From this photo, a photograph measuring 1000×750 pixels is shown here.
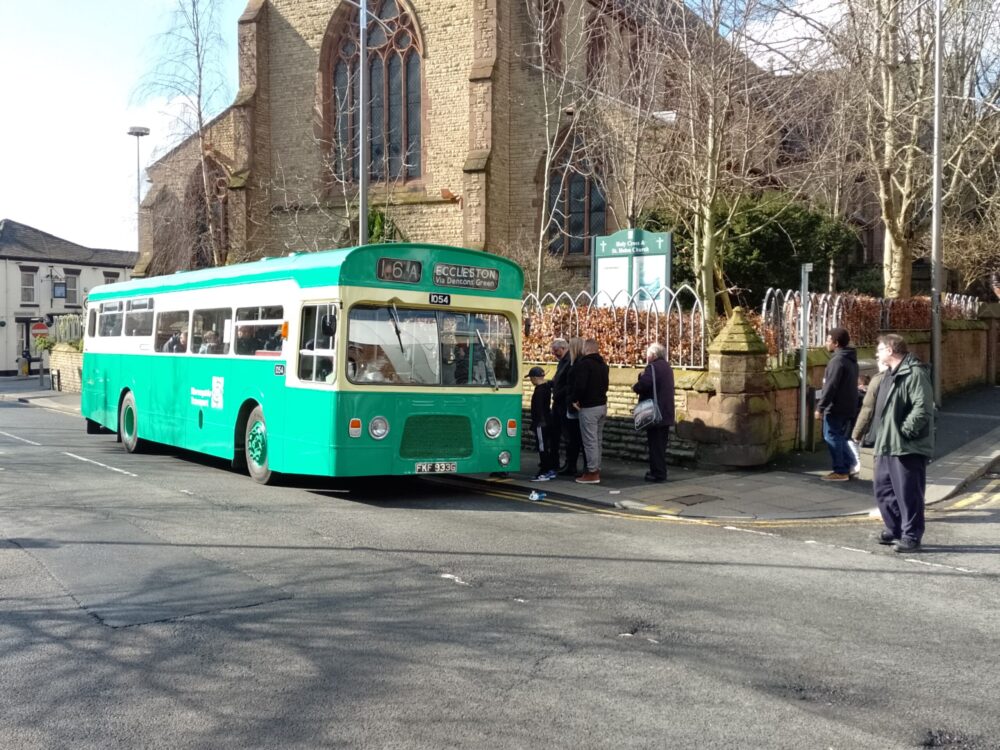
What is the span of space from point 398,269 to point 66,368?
2884cm

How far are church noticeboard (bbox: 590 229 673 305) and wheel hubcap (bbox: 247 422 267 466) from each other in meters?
6.16

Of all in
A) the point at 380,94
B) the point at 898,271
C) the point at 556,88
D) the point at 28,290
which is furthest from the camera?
the point at 28,290

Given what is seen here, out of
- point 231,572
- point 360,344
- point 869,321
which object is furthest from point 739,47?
point 231,572

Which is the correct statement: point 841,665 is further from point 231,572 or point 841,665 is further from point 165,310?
point 165,310

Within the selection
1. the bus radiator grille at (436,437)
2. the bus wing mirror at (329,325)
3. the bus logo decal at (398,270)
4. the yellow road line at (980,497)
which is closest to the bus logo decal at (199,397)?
the bus wing mirror at (329,325)

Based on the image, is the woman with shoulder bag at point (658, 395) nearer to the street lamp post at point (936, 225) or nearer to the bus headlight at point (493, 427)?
the bus headlight at point (493, 427)

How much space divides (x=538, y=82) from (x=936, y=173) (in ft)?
45.5

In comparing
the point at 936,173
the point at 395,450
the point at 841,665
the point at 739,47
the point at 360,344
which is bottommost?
the point at 841,665

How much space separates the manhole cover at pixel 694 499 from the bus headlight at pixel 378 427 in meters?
3.38

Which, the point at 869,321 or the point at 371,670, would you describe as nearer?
the point at 371,670

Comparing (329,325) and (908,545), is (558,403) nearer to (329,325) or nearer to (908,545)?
(329,325)

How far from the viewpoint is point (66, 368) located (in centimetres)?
3538

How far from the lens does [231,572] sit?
7.11m

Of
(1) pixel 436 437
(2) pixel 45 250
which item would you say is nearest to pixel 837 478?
(1) pixel 436 437
